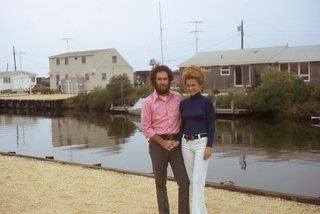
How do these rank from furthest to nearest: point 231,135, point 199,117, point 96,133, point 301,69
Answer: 1. point 301,69
2. point 96,133
3. point 231,135
4. point 199,117

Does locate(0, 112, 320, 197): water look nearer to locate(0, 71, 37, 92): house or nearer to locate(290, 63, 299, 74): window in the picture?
locate(290, 63, 299, 74): window

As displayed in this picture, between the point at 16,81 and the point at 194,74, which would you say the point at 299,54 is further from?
the point at 16,81

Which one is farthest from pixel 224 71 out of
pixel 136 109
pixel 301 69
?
pixel 136 109

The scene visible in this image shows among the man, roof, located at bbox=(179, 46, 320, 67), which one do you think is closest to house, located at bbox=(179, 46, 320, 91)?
roof, located at bbox=(179, 46, 320, 67)

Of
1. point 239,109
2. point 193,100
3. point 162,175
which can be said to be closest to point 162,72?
point 193,100

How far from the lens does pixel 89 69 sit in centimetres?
6266

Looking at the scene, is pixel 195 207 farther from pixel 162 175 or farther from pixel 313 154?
pixel 313 154

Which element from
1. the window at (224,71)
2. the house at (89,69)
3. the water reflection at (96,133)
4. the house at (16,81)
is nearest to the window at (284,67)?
the window at (224,71)

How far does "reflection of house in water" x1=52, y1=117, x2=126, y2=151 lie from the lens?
2408 cm

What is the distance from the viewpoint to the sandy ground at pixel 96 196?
6.89 m

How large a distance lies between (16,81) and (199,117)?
258 feet

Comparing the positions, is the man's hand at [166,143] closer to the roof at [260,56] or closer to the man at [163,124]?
the man at [163,124]

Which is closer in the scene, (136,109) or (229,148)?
(229,148)

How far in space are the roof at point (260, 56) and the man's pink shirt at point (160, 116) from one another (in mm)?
34860
